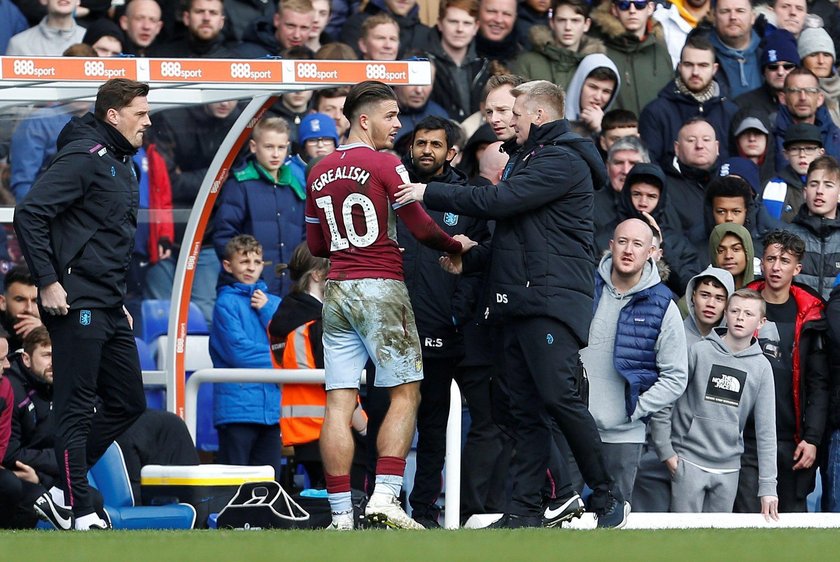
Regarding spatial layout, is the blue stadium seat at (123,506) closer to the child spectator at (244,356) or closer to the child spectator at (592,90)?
the child spectator at (244,356)

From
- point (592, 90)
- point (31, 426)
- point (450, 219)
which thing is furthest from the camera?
point (592, 90)

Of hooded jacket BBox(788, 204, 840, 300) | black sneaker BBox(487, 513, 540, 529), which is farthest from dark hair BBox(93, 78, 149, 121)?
hooded jacket BBox(788, 204, 840, 300)

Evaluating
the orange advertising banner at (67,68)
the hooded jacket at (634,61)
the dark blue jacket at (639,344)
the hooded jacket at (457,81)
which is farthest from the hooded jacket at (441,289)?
the hooded jacket at (634,61)

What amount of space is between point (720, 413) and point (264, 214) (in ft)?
12.3

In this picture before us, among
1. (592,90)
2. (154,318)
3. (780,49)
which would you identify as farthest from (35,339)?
(780,49)

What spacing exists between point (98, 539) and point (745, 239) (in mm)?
5701

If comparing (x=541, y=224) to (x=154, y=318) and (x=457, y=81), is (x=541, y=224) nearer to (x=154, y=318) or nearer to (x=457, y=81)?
(x=154, y=318)

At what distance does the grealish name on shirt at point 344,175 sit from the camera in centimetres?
835

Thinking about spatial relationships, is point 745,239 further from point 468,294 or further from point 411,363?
point 411,363

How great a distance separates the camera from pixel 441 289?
934 centimetres

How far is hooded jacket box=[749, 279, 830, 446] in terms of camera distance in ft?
34.4

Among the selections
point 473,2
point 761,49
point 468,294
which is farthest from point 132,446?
point 761,49

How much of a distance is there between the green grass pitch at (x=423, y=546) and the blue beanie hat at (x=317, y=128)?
17.7ft

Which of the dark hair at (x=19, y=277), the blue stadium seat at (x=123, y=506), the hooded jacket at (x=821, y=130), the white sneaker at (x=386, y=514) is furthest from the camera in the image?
the hooded jacket at (x=821, y=130)
